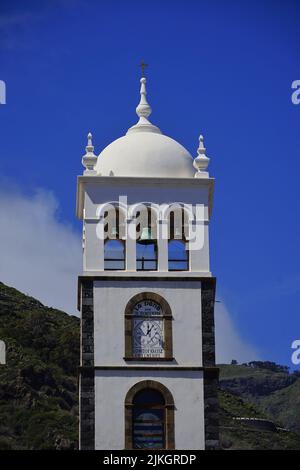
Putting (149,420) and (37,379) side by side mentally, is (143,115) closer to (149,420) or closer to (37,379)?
(149,420)

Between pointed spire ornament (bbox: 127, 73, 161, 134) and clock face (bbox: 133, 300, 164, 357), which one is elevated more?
pointed spire ornament (bbox: 127, 73, 161, 134)

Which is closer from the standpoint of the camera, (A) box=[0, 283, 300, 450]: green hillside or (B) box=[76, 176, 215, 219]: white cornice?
(B) box=[76, 176, 215, 219]: white cornice

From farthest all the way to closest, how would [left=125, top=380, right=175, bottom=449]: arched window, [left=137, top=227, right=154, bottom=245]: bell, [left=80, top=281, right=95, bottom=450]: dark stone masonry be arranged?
1. [left=137, top=227, right=154, bottom=245]: bell
2. [left=125, top=380, right=175, bottom=449]: arched window
3. [left=80, top=281, right=95, bottom=450]: dark stone masonry

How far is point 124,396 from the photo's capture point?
40750 mm

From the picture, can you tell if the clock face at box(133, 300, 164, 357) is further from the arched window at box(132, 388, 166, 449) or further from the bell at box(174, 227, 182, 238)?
the bell at box(174, 227, 182, 238)

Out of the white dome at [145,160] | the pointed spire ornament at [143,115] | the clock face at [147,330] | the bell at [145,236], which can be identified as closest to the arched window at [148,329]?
the clock face at [147,330]

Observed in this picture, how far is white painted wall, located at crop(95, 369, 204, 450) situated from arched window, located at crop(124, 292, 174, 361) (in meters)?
0.50

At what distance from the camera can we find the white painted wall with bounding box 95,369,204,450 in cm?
4038

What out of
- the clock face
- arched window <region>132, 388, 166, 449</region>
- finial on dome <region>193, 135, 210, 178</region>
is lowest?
arched window <region>132, 388, 166, 449</region>

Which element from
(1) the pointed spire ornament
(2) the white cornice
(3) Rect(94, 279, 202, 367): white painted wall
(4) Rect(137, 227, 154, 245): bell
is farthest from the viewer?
(1) the pointed spire ornament

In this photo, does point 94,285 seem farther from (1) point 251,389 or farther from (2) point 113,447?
(1) point 251,389

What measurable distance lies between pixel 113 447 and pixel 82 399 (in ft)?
4.80

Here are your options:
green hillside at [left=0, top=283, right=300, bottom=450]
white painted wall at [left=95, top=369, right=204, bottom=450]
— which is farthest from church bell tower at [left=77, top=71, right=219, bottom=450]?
green hillside at [left=0, top=283, right=300, bottom=450]
